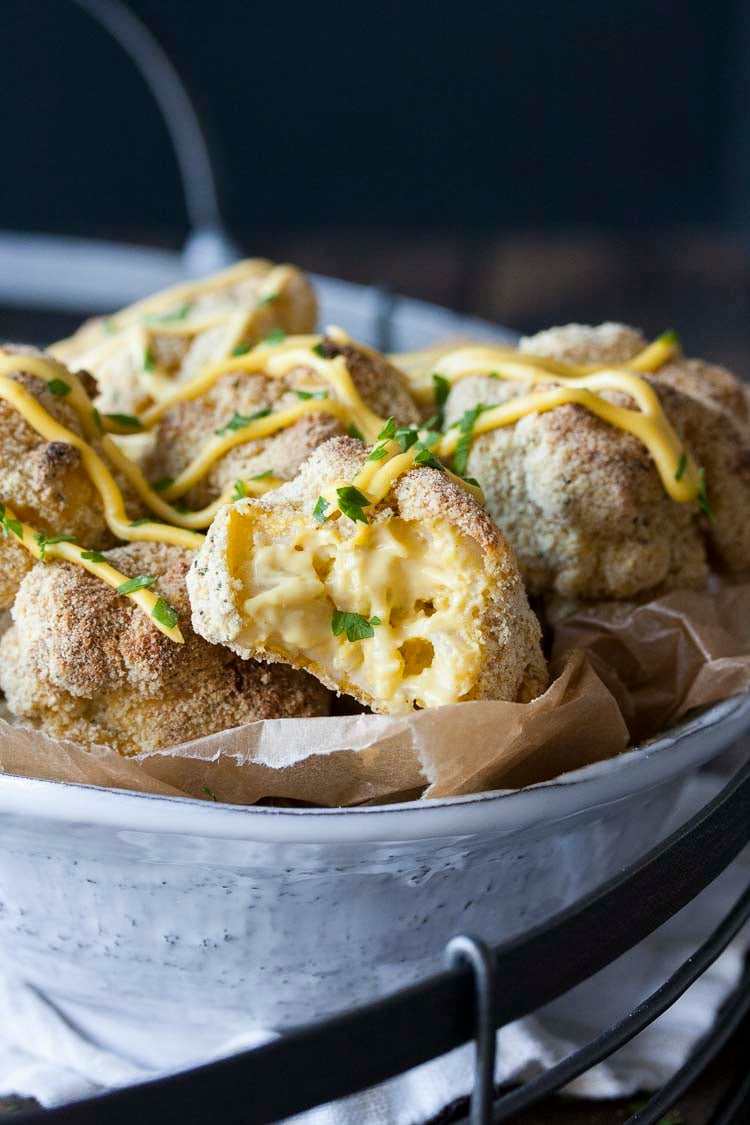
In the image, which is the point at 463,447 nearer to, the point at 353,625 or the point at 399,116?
the point at 353,625

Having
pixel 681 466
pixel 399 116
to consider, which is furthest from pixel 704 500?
pixel 399 116

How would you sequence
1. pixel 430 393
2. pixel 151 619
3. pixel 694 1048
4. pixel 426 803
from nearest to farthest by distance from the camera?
pixel 426 803 → pixel 151 619 → pixel 694 1048 → pixel 430 393

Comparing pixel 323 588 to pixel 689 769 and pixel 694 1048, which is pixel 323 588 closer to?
pixel 689 769

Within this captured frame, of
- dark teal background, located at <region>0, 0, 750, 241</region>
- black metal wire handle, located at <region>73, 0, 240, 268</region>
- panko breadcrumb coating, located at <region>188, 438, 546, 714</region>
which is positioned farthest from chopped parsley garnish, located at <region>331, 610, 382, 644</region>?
dark teal background, located at <region>0, 0, 750, 241</region>

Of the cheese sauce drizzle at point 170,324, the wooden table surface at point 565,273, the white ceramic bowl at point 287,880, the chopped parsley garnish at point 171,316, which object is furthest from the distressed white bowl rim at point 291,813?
the wooden table surface at point 565,273

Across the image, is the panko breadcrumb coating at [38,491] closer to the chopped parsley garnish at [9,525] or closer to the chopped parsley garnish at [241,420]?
the chopped parsley garnish at [9,525]

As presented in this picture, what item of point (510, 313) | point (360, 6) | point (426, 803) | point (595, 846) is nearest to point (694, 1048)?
point (595, 846)
